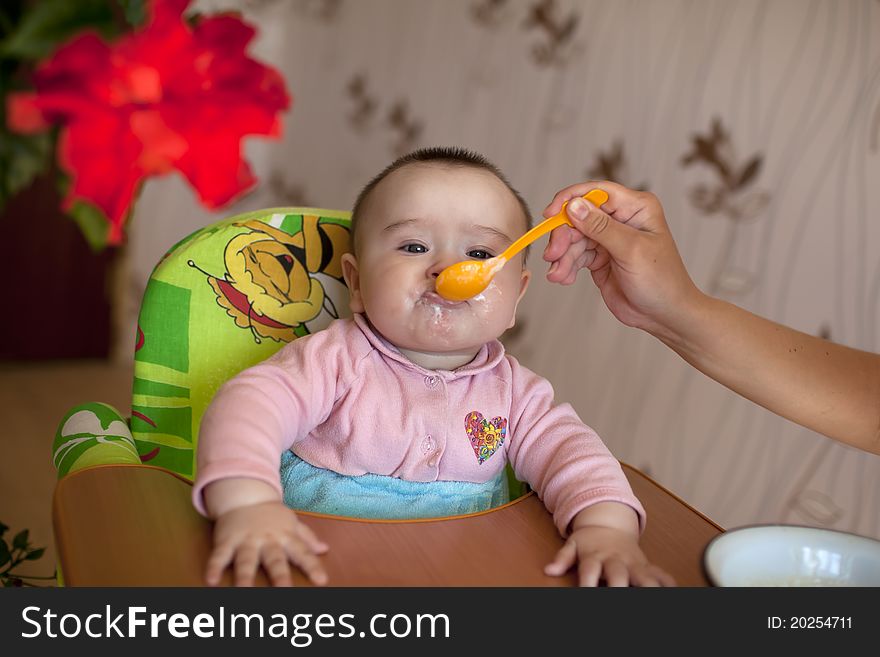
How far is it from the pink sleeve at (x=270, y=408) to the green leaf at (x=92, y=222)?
0.40m

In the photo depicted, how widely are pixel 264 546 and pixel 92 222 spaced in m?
0.37

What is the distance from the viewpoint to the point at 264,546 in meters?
0.67

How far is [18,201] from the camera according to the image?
2.79m

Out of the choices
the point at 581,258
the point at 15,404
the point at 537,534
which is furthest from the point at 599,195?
the point at 15,404

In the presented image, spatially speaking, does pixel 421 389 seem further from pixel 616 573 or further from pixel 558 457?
pixel 616 573

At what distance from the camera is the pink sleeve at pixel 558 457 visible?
81 cm

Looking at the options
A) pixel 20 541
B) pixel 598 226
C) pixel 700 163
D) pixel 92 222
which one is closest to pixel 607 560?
pixel 598 226

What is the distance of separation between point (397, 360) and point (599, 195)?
30cm

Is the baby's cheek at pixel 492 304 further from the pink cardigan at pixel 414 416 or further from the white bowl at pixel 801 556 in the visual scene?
the white bowl at pixel 801 556

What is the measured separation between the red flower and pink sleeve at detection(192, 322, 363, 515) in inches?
17.3

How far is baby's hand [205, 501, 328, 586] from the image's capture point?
64 centimetres
